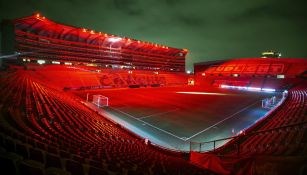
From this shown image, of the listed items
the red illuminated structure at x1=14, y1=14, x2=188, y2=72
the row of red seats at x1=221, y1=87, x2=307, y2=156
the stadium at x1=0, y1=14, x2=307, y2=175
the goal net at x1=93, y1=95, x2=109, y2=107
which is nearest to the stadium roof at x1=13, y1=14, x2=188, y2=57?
the red illuminated structure at x1=14, y1=14, x2=188, y2=72

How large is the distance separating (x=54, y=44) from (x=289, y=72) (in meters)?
60.4

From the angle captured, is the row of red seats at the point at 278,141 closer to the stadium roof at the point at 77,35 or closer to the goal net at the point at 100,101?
the goal net at the point at 100,101

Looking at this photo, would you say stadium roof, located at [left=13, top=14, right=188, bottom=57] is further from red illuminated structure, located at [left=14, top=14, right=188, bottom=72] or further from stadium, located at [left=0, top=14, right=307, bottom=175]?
stadium, located at [left=0, top=14, right=307, bottom=175]

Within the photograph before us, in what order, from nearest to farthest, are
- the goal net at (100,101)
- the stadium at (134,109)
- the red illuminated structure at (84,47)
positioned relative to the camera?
the stadium at (134,109)
the goal net at (100,101)
the red illuminated structure at (84,47)

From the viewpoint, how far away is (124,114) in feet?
55.0

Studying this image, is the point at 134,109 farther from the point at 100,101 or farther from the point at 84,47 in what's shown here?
the point at 84,47

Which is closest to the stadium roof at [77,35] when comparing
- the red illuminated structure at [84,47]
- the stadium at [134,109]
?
the red illuminated structure at [84,47]

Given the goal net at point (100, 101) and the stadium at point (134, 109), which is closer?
the stadium at point (134, 109)

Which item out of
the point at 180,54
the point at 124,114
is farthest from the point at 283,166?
the point at 180,54

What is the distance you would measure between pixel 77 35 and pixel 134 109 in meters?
33.1

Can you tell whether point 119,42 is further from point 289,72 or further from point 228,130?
point 289,72

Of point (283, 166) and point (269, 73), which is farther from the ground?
point (269, 73)

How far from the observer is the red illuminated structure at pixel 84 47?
1329 inches

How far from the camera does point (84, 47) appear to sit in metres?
44.5
